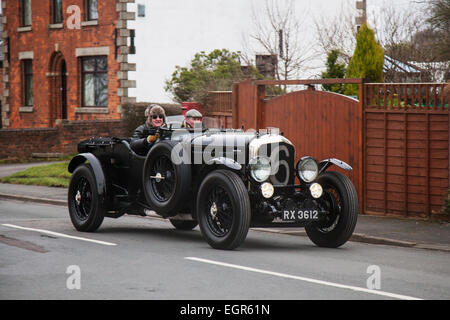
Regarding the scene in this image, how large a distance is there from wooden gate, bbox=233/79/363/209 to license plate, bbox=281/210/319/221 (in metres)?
3.99

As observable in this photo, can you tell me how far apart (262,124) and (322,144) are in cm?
164

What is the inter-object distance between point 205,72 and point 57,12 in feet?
23.6

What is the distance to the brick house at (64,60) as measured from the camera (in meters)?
28.8

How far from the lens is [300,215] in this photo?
32.4 feet

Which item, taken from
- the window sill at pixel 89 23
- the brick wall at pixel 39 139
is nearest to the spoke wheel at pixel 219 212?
the brick wall at pixel 39 139

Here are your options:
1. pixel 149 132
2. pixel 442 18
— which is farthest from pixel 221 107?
pixel 442 18

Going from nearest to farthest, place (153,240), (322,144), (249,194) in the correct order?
(249,194) → (153,240) → (322,144)

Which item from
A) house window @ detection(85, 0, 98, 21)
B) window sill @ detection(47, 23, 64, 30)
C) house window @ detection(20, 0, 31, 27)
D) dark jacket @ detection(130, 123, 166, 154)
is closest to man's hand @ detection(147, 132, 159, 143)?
dark jacket @ detection(130, 123, 166, 154)

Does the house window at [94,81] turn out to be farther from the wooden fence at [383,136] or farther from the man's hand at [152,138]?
the man's hand at [152,138]

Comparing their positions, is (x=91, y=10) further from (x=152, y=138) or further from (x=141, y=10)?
(x=152, y=138)

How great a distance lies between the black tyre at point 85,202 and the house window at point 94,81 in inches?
696

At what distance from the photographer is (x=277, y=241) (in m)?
11.3
